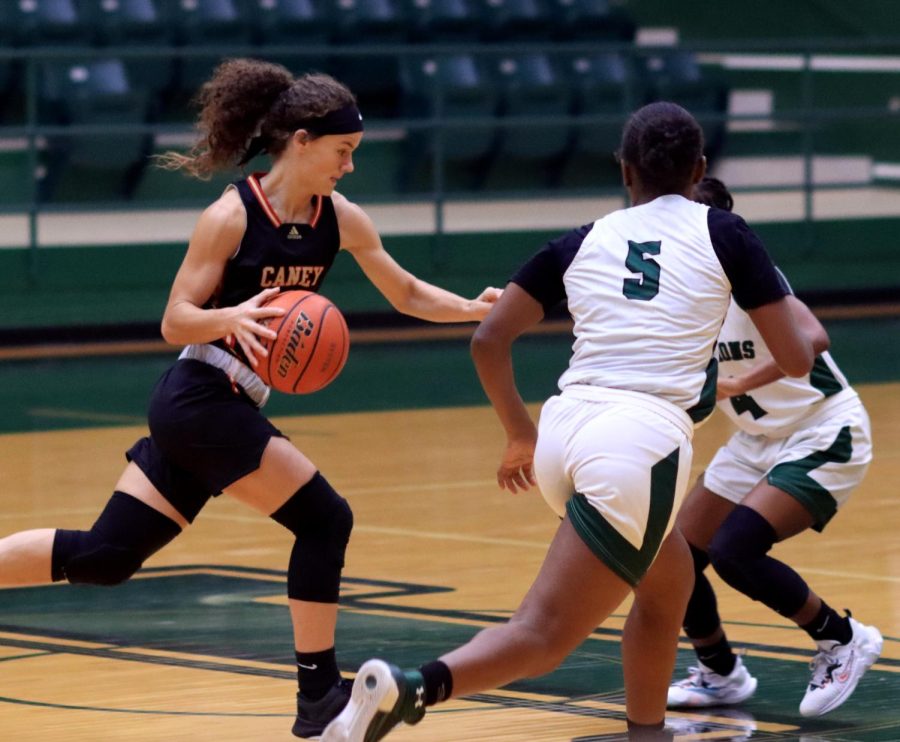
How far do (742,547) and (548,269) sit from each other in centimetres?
130

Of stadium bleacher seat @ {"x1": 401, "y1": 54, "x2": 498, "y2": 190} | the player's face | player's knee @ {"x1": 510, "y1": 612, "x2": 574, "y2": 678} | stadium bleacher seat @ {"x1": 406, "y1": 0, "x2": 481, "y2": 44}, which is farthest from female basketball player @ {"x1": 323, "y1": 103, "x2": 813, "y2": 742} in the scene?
stadium bleacher seat @ {"x1": 406, "y1": 0, "x2": 481, "y2": 44}

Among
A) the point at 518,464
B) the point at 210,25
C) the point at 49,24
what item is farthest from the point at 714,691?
the point at 210,25

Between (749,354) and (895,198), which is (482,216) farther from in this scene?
(749,354)

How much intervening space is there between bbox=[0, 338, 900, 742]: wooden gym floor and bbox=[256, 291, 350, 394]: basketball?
94 cm

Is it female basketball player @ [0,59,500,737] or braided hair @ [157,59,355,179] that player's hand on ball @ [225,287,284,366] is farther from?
braided hair @ [157,59,355,179]

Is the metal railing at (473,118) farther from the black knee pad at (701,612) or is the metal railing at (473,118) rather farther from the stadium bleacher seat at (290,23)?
the black knee pad at (701,612)

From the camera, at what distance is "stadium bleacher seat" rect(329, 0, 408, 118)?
17312 mm

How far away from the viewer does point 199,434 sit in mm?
5273

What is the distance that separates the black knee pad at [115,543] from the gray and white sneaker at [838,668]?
1753mm

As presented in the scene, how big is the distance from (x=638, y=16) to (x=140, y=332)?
733 centimetres

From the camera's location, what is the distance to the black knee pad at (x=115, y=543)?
5.38m

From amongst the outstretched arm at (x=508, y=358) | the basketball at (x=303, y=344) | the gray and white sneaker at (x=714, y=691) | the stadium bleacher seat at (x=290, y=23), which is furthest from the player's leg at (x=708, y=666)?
the stadium bleacher seat at (x=290, y=23)

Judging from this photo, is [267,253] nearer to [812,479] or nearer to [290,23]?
[812,479]

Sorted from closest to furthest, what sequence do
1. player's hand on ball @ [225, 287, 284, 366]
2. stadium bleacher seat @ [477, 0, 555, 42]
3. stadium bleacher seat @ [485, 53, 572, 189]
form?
player's hand on ball @ [225, 287, 284, 366], stadium bleacher seat @ [485, 53, 572, 189], stadium bleacher seat @ [477, 0, 555, 42]
